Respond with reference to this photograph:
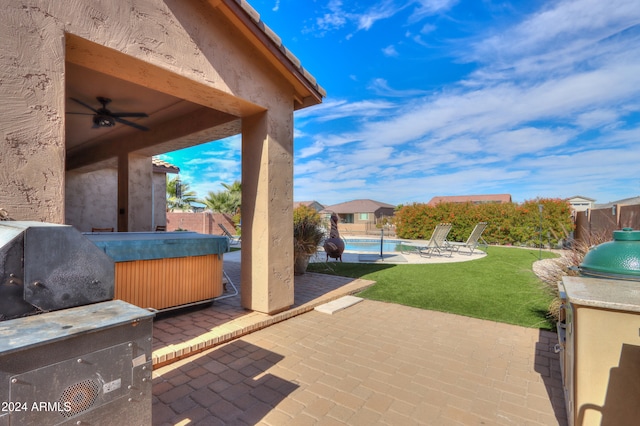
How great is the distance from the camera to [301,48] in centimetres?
1631

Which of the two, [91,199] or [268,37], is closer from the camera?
[268,37]

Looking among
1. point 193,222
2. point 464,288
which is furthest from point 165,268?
point 193,222

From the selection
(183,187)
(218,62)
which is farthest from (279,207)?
(183,187)

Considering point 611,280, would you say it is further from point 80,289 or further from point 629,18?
point 629,18

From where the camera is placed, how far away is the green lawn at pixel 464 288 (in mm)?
5543

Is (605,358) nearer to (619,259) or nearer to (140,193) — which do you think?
(619,259)

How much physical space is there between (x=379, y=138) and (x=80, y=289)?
34.2m

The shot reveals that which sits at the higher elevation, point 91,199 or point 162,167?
point 162,167

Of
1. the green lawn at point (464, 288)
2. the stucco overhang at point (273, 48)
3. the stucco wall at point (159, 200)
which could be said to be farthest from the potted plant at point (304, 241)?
the stucco wall at point (159, 200)

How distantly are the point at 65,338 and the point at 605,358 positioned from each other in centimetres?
321

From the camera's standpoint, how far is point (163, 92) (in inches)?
181

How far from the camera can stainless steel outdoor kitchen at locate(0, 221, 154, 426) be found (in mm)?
1259

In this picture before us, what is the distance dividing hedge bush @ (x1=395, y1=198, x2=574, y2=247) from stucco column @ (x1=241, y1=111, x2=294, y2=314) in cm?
1643

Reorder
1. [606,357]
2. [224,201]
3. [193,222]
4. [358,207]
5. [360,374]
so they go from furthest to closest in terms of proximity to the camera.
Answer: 1. [358,207]
2. [224,201]
3. [193,222]
4. [360,374]
5. [606,357]
